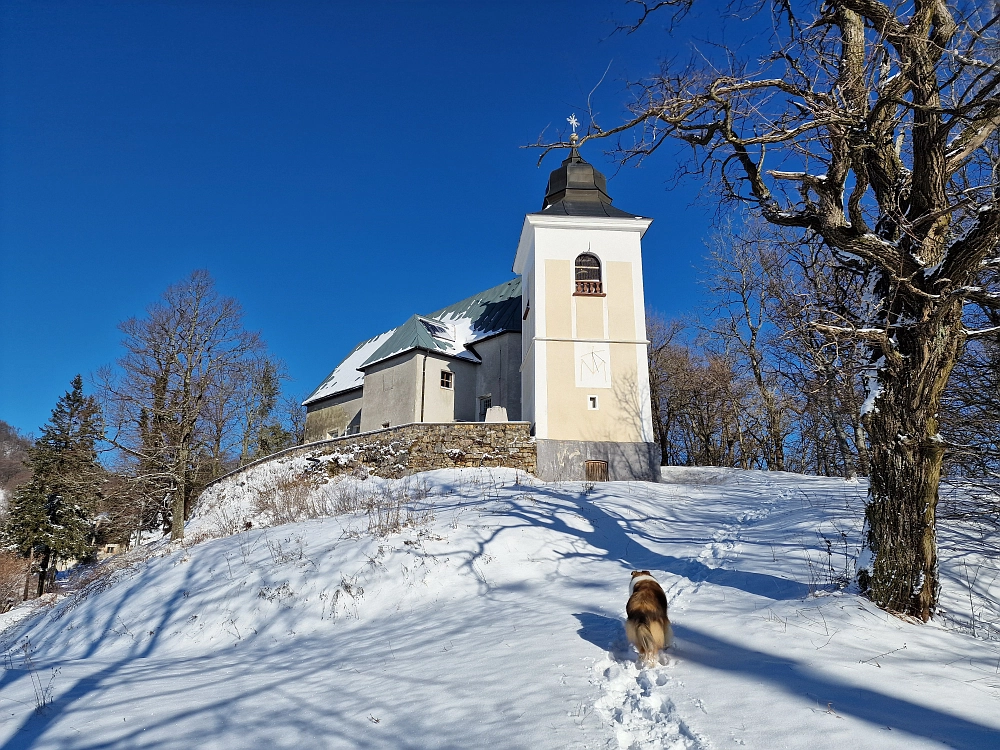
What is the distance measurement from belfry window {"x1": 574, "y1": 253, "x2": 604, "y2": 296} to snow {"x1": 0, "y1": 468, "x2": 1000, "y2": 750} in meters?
10.3

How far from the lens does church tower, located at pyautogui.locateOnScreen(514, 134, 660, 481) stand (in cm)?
1788

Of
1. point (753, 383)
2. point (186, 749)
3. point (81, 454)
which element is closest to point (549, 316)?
point (753, 383)

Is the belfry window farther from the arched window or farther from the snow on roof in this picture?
the snow on roof

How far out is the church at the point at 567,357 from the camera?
18.0 meters

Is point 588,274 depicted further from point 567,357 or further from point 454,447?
point 454,447

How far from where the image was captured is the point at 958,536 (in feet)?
21.7

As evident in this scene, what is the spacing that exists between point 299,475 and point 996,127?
19.2m

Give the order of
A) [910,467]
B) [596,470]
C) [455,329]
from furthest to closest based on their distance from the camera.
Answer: [455,329], [596,470], [910,467]

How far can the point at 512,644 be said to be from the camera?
4.91 m

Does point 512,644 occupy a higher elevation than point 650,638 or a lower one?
lower

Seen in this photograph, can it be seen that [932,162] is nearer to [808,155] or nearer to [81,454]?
[808,155]

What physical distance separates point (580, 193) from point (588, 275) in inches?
151

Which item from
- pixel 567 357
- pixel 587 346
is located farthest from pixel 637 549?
pixel 587 346

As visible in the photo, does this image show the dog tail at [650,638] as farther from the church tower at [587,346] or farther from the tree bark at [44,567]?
the tree bark at [44,567]
